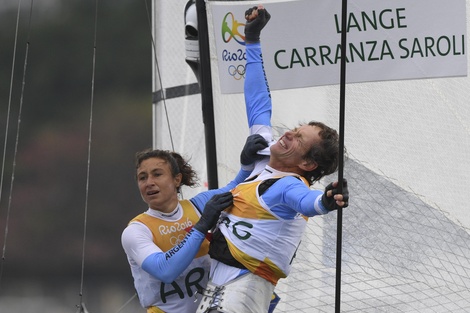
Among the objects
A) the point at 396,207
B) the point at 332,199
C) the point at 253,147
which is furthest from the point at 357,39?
the point at 332,199

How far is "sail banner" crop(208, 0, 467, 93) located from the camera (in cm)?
309

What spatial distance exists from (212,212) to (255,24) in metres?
0.46

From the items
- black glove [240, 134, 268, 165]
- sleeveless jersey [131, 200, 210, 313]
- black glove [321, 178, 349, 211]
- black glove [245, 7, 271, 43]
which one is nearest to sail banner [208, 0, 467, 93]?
black glove [245, 7, 271, 43]

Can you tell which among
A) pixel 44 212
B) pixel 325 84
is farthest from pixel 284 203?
pixel 44 212

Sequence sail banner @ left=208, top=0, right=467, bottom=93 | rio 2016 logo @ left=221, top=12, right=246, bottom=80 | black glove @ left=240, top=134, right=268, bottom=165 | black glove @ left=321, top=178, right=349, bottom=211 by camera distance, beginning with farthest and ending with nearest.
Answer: rio 2016 logo @ left=221, top=12, right=246, bottom=80, sail banner @ left=208, top=0, right=467, bottom=93, black glove @ left=240, top=134, right=268, bottom=165, black glove @ left=321, top=178, right=349, bottom=211

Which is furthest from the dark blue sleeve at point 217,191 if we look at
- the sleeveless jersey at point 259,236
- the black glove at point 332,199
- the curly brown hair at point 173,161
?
the black glove at point 332,199

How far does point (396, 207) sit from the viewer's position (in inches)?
126

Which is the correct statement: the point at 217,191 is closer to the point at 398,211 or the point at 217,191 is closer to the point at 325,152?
the point at 325,152

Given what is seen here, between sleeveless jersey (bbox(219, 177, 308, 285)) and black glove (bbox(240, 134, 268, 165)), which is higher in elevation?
black glove (bbox(240, 134, 268, 165))

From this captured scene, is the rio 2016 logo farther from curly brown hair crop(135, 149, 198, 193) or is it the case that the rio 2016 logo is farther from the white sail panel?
curly brown hair crop(135, 149, 198, 193)

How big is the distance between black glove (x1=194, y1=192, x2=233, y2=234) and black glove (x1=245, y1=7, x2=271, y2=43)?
0.41 metres

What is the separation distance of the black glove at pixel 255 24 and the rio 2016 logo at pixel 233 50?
0.46 metres

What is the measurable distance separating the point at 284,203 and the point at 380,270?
804 millimetres

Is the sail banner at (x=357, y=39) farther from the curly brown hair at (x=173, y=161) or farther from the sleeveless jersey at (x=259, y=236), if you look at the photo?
the sleeveless jersey at (x=259, y=236)
